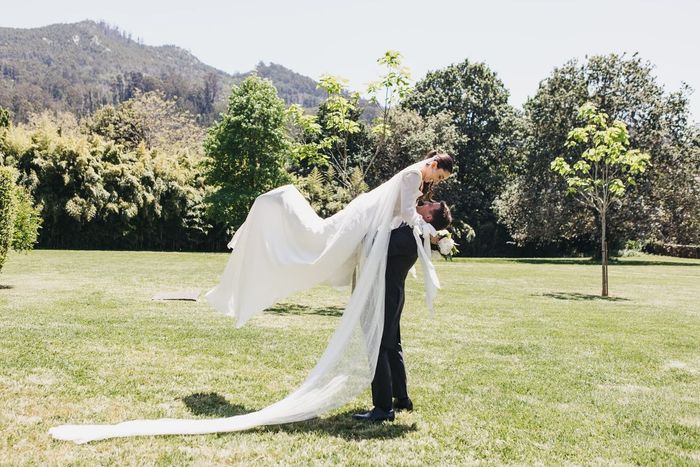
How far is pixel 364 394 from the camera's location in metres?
6.33

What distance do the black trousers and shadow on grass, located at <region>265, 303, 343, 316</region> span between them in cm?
675

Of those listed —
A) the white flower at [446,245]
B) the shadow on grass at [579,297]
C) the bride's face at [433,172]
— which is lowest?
the shadow on grass at [579,297]

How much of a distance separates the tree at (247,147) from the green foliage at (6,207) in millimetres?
20318

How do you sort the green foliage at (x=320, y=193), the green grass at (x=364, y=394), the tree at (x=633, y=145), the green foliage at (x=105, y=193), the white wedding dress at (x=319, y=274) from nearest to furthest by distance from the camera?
the green grass at (x=364, y=394), the white wedding dress at (x=319, y=274), the green foliage at (x=105, y=193), the tree at (x=633, y=145), the green foliage at (x=320, y=193)

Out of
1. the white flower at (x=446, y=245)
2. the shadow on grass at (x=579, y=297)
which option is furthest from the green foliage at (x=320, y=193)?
the white flower at (x=446, y=245)

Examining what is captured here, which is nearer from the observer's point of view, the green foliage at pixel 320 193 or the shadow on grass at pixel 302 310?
the shadow on grass at pixel 302 310

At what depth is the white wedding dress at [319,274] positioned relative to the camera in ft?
16.7

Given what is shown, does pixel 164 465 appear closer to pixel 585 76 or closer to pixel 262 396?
pixel 262 396

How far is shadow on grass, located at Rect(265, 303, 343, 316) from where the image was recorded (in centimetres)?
1217

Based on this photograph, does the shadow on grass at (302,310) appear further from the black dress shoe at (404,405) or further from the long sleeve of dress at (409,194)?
the long sleeve of dress at (409,194)

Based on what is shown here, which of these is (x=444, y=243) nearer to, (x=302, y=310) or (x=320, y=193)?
(x=302, y=310)

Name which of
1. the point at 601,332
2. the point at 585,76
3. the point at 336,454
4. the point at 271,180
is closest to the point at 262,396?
the point at 336,454

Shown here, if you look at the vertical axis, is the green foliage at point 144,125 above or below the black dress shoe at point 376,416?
above

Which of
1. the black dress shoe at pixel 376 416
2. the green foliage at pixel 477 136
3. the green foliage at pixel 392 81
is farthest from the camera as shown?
the green foliage at pixel 477 136
